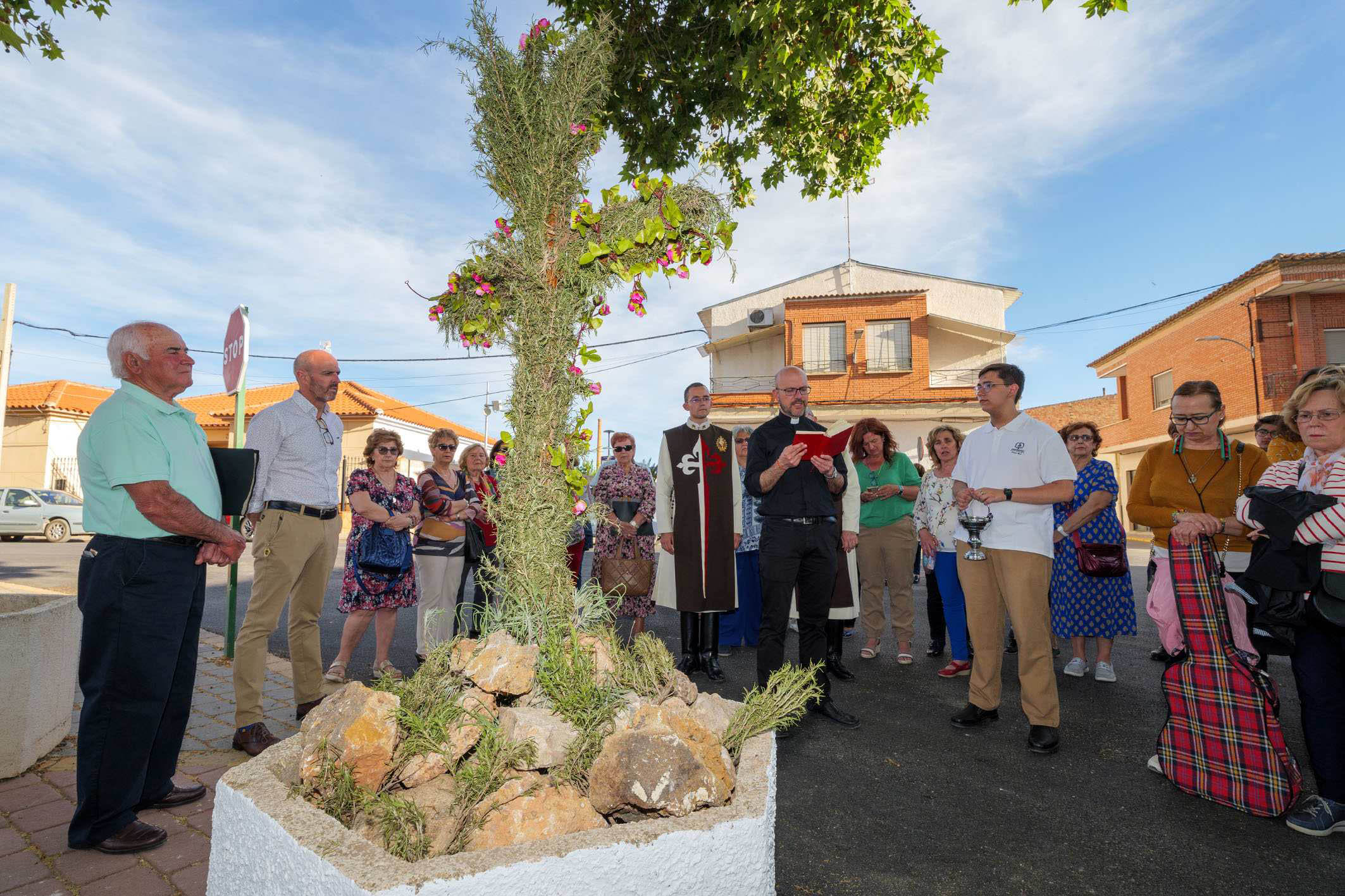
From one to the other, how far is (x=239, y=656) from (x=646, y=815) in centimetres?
281

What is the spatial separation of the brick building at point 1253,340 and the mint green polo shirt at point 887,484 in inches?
676

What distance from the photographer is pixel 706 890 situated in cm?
165

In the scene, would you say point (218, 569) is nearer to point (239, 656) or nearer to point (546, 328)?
point (239, 656)

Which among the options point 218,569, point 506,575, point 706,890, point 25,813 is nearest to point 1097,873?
point 706,890

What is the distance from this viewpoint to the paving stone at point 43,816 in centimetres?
282

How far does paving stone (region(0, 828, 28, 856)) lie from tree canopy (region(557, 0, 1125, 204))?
428 centimetres

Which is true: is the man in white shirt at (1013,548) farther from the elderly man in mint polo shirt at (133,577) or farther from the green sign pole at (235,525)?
the green sign pole at (235,525)

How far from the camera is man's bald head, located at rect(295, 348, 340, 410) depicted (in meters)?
3.99

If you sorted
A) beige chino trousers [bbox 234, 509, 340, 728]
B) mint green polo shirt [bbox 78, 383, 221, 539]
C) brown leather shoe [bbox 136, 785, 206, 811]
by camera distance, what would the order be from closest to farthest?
mint green polo shirt [bbox 78, 383, 221, 539] → brown leather shoe [bbox 136, 785, 206, 811] → beige chino trousers [bbox 234, 509, 340, 728]

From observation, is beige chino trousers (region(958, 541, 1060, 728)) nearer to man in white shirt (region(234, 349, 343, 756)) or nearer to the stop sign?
man in white shirt (region(234, 349, 343, 756))

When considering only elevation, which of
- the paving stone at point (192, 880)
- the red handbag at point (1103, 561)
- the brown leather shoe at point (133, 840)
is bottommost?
the paving stone at point (192, 880)

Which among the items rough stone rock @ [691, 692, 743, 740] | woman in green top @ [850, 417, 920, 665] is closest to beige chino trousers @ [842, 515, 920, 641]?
woman in green top @ [850, 417, 920, 665]

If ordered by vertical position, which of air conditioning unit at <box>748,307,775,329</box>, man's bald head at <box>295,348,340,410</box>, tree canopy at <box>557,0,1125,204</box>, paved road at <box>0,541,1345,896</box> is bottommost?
paved road at <box>0,541,1345,896</box>

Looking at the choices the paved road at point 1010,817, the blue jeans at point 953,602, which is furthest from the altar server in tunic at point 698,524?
the blue jeans at point 953,602
